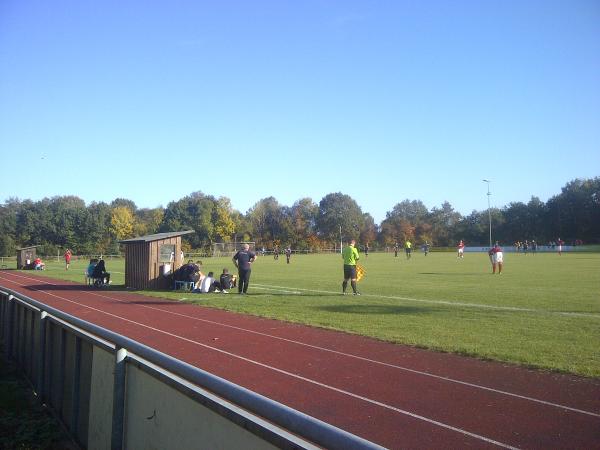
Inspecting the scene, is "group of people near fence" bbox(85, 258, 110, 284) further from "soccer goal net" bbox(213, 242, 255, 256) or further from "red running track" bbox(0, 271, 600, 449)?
"soccer goal net" bbox(213, 242, 255, 256)

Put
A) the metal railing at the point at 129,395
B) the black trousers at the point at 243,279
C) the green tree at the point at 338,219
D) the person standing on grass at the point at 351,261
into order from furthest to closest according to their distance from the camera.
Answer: the green tree at the point at 338,219
the black trousers at the point at 243,279
the person standing on grass at the point at 351,261
the metal railing at the point at 129,395

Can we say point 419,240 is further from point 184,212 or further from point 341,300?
point 341,300

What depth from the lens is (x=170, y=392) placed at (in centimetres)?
319

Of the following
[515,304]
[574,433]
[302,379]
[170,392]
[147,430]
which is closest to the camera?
[170,392]

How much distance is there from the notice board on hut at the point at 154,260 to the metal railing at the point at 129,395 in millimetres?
14037

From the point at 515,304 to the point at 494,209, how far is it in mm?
105054

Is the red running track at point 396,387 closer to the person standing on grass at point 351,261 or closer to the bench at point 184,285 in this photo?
the person standing on grass at point 351,261

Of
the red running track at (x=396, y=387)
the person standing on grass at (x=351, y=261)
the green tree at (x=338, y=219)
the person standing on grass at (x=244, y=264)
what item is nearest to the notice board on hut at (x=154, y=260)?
the person standing on grass at (x=244, y=264)

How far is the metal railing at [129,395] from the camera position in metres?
2.15

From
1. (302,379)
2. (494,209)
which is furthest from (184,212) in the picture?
(302,379)

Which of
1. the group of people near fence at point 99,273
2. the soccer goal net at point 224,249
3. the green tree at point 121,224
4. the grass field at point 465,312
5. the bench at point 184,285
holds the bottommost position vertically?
the grass field at point 465,312

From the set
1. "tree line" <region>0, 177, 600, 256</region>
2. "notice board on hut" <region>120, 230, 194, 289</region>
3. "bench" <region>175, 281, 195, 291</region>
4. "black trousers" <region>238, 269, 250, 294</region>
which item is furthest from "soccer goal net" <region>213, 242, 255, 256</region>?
"black trousers" <region>238, 269, 250, 294</region>

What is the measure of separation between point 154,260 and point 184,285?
163 cm

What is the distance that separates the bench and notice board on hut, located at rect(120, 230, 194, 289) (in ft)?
1.97
